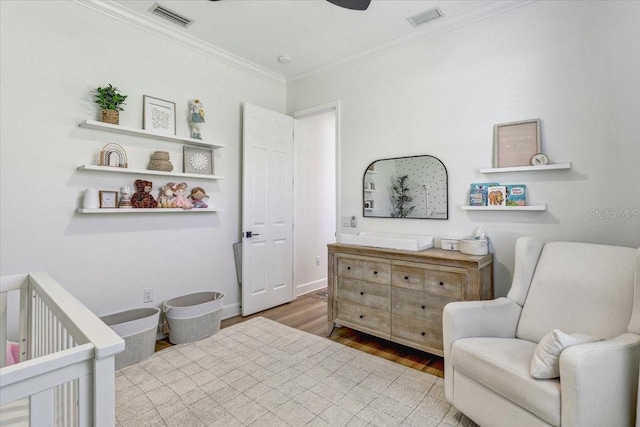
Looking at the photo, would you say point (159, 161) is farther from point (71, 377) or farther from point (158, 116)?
point (71, 377)

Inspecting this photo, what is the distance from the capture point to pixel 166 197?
2857 millimetres

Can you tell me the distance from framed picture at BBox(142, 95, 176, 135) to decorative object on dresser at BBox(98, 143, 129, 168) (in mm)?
309

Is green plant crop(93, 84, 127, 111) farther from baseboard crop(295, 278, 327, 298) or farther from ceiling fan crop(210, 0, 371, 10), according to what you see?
baseboard crop(295, 278, 327, 298)

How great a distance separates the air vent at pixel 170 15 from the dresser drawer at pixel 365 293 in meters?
2.63

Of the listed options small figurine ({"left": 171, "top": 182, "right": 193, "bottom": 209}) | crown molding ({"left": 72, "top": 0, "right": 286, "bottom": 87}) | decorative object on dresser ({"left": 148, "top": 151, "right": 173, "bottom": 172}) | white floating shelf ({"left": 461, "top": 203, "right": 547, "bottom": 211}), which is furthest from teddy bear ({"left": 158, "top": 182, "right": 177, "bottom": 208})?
white floating shelf ({"left": 461, "top": 203, "right": 547, "bottom": 211})

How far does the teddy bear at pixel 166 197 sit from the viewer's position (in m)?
2.82

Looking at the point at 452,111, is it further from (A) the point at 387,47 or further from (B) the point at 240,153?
(B) the point at 240,153

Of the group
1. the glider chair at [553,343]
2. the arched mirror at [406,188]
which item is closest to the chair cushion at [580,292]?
the glider chair at [553,343]

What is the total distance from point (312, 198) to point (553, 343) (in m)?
3.27

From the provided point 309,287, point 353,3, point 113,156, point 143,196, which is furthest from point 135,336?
point 353,3

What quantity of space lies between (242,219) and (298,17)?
2.00 metres

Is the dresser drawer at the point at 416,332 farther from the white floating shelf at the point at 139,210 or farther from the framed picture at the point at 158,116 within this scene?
the framed picture at the point at 158,116

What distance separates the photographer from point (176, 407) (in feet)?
6.17

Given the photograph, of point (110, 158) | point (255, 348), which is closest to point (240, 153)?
point (110, 158)
